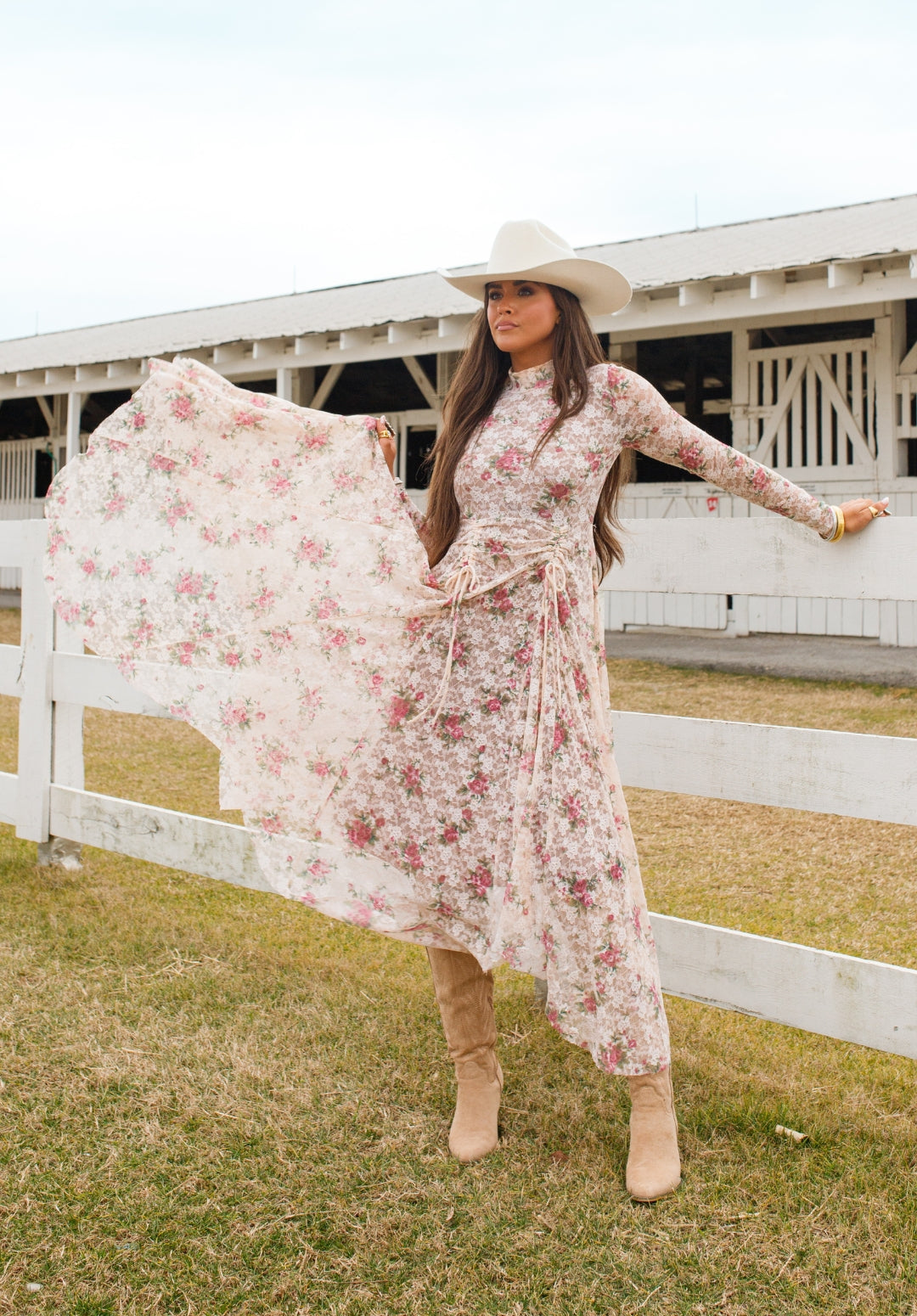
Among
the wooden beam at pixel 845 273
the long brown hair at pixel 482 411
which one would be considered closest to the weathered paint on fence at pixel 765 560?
the long brown hair at pixel 482 411

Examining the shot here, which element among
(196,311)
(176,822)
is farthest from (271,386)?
(176,822)

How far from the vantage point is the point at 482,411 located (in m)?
2.26

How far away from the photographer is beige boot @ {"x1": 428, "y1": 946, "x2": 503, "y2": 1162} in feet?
7.25

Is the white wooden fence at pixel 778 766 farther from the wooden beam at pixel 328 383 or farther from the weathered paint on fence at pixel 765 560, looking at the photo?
the wooden beam at pixel 328 383

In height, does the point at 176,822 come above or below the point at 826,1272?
above

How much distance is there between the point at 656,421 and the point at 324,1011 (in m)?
1.71

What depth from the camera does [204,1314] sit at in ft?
5.50

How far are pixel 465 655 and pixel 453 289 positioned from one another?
1107 cm

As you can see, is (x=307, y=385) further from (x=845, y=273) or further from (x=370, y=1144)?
(x=370, y=1144)

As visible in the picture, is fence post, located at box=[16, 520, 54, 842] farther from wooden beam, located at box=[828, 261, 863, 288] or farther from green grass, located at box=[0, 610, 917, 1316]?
wooden beam, located at box=[828, 261, 863, 288]

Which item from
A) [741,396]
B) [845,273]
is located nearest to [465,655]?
[845,273]

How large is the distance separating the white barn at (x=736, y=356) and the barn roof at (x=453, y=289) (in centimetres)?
5

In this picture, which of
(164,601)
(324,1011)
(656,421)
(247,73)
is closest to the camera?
(656,421)

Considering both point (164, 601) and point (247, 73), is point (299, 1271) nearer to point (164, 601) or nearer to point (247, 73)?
point (164, 601)
